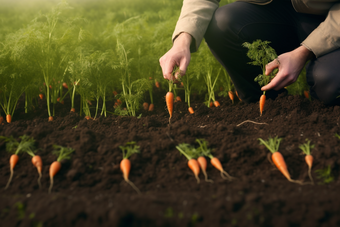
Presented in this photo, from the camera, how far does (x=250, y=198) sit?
1.47 m

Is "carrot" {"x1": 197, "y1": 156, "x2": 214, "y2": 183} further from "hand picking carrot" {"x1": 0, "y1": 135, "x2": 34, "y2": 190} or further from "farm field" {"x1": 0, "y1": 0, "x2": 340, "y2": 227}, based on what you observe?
"hand picking carrot" {"x1": 0, "y1": 135, "x2": 34, "y2": 190}

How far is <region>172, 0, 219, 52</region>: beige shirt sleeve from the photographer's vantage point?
2775 millimetres

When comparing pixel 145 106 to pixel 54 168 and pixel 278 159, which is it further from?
pixel 278 159

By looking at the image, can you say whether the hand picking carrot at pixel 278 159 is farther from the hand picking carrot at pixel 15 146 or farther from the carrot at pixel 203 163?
the hand picking carrot at pixel 15 146

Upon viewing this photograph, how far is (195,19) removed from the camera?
9.27 feet

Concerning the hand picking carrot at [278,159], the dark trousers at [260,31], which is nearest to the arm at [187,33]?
the dark trousers at [260,31]

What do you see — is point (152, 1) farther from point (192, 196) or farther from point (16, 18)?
point (192, 196)

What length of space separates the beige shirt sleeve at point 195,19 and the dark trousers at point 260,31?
0.13m

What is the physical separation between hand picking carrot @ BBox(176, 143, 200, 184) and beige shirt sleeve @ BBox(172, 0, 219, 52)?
1.22 meters

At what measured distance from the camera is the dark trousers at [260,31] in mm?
2846

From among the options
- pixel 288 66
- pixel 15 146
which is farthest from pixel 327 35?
pixel 15 146

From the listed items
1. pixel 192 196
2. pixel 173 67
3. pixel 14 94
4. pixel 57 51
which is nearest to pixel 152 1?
pixel 57 51

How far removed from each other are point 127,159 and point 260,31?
6.73 ft

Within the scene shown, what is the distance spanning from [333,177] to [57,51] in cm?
337
